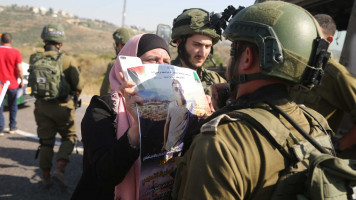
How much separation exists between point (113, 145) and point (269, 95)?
79cm

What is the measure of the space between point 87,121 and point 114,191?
0.41 m

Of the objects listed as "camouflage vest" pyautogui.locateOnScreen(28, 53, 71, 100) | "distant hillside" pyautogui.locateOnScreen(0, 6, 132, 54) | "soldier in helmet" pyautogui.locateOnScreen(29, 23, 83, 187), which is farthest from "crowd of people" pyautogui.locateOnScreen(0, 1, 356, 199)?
"distant hillside" pyautogui.locateOnScreen(0, 6, 132, 54)

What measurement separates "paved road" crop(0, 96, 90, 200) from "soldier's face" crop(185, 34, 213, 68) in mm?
2588

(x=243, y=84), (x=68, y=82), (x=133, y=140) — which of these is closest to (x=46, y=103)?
(x=68, y=82)

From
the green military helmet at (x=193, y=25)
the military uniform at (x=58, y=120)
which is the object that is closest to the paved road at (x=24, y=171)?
the military uniform at (x=58, y=120)

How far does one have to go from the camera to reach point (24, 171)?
5.04 metres

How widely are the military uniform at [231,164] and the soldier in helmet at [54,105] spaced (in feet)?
12.3

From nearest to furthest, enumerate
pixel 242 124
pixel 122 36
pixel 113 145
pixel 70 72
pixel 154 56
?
pixel 242 124 < pixel 113 145 < pixel 154 56 < pixel 70 72 < pixel 122 36

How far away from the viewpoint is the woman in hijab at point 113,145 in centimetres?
156

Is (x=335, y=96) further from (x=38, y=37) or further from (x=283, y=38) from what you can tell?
(x=38, y=37)

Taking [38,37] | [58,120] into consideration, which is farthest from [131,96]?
[38,37]

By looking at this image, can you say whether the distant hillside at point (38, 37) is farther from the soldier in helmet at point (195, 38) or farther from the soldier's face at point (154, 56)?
the soldier's face at point (154, 56)

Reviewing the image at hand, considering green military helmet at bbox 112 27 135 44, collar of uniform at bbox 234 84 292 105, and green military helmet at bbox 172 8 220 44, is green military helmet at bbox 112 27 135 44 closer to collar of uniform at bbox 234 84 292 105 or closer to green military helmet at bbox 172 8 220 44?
green military helmet at bbox 172 8 220 44

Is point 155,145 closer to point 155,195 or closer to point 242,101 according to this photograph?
point 155,195
